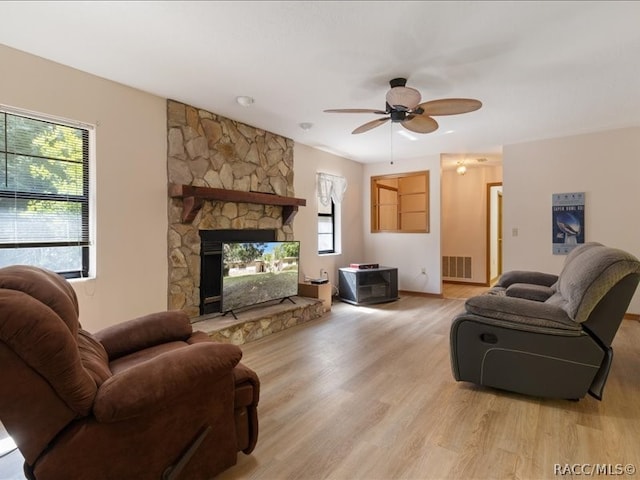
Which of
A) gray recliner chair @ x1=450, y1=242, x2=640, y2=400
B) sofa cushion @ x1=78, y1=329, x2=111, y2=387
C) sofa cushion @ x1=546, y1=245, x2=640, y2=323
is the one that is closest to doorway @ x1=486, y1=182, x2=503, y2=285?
gray recliner chair @ x1=450, y1=242, x2=640, y2=400

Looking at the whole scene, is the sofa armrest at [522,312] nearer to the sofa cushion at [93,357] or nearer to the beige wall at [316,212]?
the sofa cushion at [93,357]

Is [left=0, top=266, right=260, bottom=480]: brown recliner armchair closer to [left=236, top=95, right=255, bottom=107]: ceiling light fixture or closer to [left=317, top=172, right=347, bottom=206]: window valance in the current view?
[left=236, top=95, right=255, bottom=107]: ceiling light fixture

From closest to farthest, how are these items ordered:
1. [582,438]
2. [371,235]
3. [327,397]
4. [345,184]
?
[582,438]
[327,397]
[345,184]
[371,235]

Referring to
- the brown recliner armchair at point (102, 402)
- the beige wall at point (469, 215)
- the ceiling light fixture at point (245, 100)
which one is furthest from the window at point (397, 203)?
the brown recliner armchair at point (102, 402)

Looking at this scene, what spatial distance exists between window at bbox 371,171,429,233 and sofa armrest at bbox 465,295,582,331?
4.00 meters

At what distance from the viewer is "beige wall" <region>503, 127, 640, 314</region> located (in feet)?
14.1

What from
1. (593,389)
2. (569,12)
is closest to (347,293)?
(593,389)

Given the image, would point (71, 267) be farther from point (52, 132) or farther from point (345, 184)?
point (345, 184)

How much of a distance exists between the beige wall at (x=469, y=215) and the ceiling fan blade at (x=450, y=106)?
464 centimetres

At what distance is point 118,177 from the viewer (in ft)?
9.87

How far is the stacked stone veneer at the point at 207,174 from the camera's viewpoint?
3.42m

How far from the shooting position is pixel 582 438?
6.16 ft

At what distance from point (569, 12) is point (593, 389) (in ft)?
7.49

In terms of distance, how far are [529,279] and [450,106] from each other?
2.19 meters
